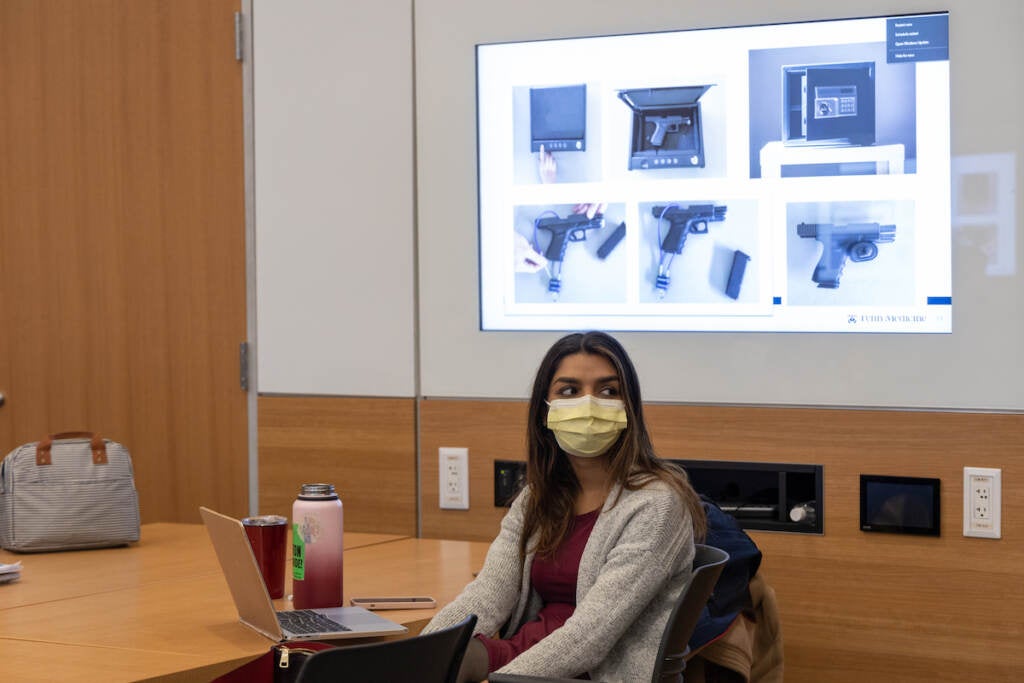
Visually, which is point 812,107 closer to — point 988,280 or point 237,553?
point 988,280

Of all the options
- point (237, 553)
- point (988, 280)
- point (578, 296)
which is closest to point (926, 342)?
point (988, 280)

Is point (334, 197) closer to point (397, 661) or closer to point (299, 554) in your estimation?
point (299, 554)

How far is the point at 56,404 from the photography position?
3865 mm

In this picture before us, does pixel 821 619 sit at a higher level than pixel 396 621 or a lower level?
lower

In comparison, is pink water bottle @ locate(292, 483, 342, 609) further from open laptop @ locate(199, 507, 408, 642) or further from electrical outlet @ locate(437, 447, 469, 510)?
electrical outlet @ locate(437, 447, 469, 510)

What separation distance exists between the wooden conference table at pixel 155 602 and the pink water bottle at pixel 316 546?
0.31ft

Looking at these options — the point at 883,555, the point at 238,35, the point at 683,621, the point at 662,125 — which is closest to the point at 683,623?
the point at 683,621

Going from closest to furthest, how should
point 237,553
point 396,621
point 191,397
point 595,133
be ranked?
point 237,553
point 396,621
point 595,133
point 191,397

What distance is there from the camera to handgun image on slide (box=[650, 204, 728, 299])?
308cm

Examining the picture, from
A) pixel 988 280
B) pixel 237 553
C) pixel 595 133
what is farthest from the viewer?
pixel 595 133

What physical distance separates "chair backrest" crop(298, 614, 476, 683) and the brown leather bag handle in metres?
1.49

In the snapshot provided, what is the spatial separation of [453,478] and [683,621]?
1422 mm

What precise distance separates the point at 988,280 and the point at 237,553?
5.92 ft

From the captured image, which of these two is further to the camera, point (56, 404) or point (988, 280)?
point (56, 404)
